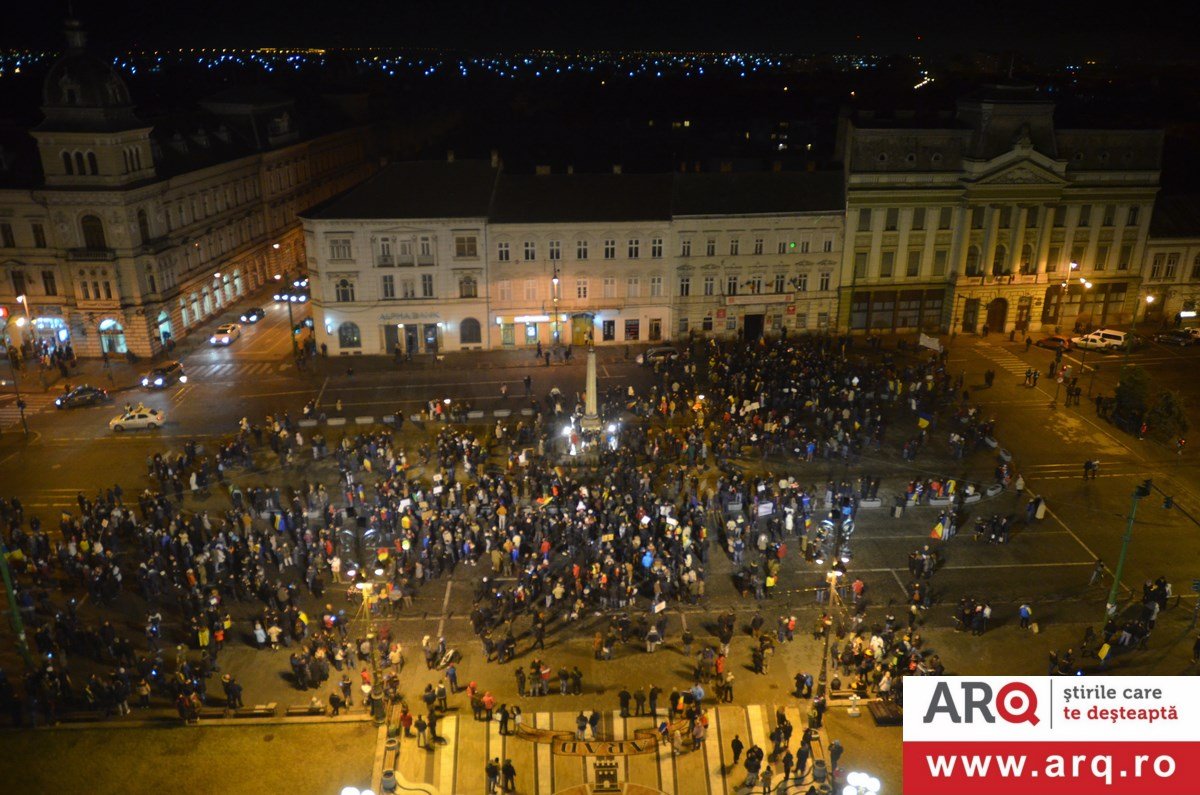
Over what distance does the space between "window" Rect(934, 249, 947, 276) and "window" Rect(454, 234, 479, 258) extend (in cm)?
3242

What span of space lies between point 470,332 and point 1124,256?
4711 cm

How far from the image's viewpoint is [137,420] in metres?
49.6

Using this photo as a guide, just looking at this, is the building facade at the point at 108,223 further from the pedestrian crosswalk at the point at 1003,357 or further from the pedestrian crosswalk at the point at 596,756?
the pedestrian crosswalk at the point at 1003,357

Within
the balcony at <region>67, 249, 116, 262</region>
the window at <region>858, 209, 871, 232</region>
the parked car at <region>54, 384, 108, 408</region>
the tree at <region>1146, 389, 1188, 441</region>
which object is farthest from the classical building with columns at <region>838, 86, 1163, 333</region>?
the balcony at <region>67, 249, 116, 262</region>

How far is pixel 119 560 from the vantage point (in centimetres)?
3638

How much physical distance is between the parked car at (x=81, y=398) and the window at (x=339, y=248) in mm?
16059

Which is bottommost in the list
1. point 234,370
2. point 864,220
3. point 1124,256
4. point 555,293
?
point 234,370

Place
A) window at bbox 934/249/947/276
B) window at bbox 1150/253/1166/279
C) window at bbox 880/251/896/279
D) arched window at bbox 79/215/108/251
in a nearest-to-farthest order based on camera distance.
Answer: arched window at bbox 79/215/108/251, window at bbox 880/251/896/279, window at bbox 934/249/947/276, window at bbox 1150/253/1166/279

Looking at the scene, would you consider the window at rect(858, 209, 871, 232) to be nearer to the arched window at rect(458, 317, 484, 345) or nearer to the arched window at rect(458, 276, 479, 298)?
the arched window at rect(458, 276, 479, 298)

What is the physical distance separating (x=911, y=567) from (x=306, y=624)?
22643mm

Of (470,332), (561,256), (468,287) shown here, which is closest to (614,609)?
(561,256)

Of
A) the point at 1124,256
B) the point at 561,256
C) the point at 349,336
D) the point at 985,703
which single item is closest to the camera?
the point at 985,703

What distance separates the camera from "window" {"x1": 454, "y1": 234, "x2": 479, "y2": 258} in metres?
60.5

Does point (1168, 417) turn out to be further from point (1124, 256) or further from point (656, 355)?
point (656, 355)
